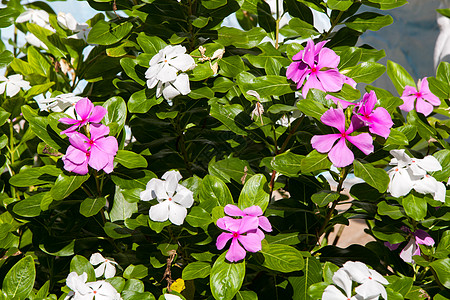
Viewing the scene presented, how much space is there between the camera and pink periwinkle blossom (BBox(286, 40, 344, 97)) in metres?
1.16

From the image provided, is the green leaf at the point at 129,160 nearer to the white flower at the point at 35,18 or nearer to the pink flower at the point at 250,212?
the pink flower at the point at 250,212

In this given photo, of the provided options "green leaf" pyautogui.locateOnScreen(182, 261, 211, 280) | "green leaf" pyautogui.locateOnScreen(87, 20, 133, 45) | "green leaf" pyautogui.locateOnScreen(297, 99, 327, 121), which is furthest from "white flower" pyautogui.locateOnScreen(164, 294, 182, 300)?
"green leaf" pyautogui.locateOnScreen(87, 20, 133, 45)

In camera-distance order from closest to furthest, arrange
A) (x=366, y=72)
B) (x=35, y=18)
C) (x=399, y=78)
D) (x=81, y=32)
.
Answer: (x=366, y=72), (x=399, y=78), (x=81, y=32), (x=35, y=18)

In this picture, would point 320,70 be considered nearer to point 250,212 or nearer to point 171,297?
point 250,212

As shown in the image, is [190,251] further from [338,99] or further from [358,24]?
[358,24]

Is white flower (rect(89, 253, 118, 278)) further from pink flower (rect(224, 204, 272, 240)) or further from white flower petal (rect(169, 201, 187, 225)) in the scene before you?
pink flower (rect(224, 204, 272, 240))

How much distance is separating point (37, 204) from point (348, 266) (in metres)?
0.78

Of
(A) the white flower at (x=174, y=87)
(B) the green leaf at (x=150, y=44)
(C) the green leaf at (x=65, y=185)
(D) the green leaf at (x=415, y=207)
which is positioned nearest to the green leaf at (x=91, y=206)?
(C) the green leaf at (x=65, y=185)

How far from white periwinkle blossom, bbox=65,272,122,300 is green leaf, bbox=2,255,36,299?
147 mm

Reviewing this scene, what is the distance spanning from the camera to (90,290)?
1.12 meters

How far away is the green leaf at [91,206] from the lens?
1228mm

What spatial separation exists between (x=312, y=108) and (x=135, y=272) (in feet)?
1.98

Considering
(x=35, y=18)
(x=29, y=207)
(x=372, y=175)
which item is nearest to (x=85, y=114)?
(x=29, y=207)

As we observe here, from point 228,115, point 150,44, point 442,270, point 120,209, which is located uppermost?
point 150,44
